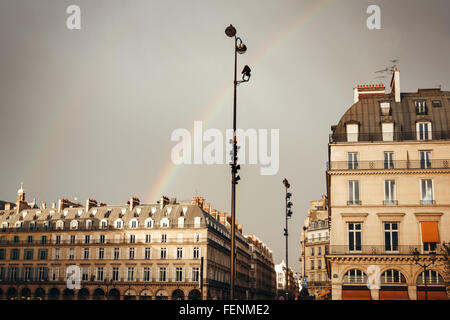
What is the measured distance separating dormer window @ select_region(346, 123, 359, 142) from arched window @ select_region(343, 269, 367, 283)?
1264cm

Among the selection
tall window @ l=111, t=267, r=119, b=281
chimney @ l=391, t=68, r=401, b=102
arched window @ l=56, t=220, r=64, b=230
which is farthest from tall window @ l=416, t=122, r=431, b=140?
arched window @ l=56, t=220, r=64, b=230

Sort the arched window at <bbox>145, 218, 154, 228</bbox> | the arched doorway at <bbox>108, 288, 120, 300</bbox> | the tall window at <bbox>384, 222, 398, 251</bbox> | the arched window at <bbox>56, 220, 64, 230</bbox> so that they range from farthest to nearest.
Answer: the arched window at <bbox>56, 220, 64, 230</bbox> → the arched window at <bbox>145, 218, 154, 228</bbox> → the arched doorway at <bbox>108, 288, 120, 300</bbox> → the tall window at <bbox>384, 222, 398, 251</bbox>

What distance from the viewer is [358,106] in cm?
5469

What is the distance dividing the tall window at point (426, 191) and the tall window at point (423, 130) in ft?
14.5

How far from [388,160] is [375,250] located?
871 centimetres

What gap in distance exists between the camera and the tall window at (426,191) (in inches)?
1940

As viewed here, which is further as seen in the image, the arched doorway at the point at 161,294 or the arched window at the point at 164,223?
the arched window at the point at 164,223

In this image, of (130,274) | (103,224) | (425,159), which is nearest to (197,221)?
(130,274)

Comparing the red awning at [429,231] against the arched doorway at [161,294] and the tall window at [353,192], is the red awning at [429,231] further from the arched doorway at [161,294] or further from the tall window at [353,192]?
the arched doorway at [161,294]

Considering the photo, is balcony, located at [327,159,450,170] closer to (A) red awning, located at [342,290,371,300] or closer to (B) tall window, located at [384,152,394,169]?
(B) tall window, located at [384,152,394,169]

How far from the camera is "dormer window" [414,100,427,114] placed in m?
53.0

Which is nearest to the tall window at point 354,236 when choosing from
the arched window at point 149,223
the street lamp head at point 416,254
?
the street lamp head at point 416,254
